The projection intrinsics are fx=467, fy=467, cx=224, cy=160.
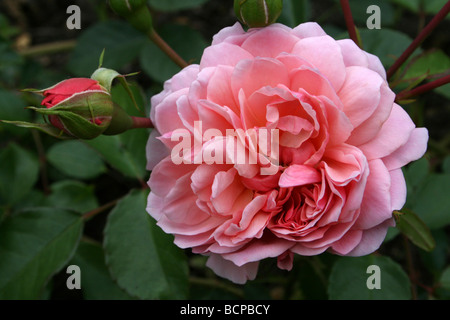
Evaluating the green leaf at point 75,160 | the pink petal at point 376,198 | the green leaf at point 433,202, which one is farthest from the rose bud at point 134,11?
the green leaf at point 433,202

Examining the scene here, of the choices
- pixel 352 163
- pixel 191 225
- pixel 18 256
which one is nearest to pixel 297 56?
pixel 352 163

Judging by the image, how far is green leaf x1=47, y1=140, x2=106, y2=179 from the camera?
1.33 metres

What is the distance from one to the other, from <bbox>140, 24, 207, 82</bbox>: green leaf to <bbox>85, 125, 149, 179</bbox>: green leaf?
362mm

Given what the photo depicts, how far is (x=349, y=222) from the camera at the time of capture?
0.65 m

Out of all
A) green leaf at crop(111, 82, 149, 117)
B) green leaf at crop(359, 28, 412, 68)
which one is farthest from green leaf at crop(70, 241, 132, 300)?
green leaf at crop(359, 28, 412, 68)

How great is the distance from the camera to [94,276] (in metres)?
1.14

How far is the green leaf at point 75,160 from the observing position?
1330mm

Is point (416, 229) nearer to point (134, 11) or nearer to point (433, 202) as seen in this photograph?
point (433, 202)

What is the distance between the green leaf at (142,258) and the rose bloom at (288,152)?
206 millimetres

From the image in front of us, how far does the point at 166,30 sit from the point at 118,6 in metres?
0.65

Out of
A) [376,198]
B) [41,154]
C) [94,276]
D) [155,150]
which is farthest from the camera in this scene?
[41,154]

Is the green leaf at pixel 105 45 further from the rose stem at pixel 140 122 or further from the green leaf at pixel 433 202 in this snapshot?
the green leaf at pixel 433 202

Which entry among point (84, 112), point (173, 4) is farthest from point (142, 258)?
point (173, 4)

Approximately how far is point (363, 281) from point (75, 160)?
85 centimetres
